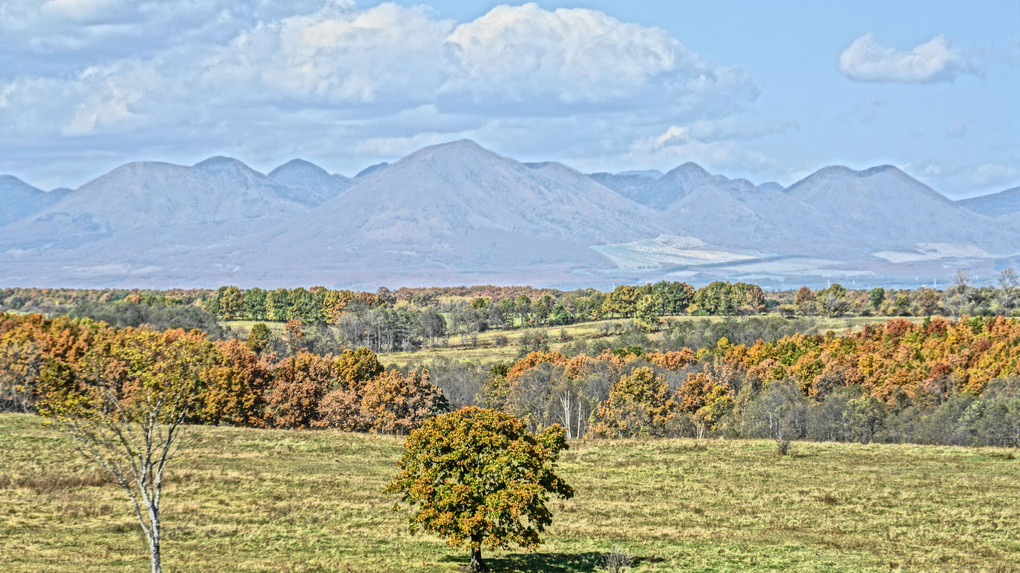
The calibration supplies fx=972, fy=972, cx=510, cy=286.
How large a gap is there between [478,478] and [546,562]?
5.57m

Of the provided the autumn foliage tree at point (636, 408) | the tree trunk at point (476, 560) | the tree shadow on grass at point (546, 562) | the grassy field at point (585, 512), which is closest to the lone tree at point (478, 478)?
the tree trunk at point (476, 560)

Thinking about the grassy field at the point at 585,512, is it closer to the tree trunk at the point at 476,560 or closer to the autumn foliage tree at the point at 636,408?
the tree trunk at the point at 476,560

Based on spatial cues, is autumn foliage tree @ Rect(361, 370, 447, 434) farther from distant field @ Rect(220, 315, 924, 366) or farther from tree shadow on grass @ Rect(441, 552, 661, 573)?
tree shadow on grass @ Rect(441, 552, 661, 573)

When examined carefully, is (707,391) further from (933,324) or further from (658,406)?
(933,324)

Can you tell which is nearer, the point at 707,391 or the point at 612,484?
the point at 612,484

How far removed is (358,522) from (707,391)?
6876cm

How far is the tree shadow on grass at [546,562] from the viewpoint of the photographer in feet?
111

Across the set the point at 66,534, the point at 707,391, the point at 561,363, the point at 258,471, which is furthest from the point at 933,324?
the point at 66,534

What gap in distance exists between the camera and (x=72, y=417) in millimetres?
26859

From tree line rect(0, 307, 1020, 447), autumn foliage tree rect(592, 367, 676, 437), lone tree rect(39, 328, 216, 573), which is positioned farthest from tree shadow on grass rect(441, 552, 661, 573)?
autumn foliage tree rect(592, 367, 676, 437)

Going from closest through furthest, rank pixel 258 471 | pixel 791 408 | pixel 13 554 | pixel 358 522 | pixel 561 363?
1. pixel 13 554
2. pixel 358 522
3. pixel 258 471
4. pixel 791 408
5. pixel 561 363

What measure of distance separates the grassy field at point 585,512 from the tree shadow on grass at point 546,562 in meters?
0.11

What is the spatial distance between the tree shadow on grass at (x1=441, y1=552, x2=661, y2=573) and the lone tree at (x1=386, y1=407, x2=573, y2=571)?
4.02ft

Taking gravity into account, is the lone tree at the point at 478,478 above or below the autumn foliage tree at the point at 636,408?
above
